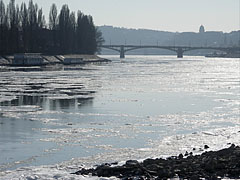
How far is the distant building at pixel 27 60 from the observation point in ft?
244

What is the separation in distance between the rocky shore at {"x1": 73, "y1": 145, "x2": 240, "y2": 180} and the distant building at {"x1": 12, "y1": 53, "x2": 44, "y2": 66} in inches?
2539

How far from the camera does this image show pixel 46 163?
12391 millimetres

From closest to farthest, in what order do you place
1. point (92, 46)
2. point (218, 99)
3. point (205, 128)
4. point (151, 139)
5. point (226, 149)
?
point (226, 149)
point (151, 139)
point (205, 128)
point (218, 99)
point (92, 46)

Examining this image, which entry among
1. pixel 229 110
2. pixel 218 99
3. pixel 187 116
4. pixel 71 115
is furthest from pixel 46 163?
pixel 218 99

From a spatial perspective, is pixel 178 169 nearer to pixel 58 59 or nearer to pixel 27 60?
pixel 27 60

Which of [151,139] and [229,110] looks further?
A: [229,110]

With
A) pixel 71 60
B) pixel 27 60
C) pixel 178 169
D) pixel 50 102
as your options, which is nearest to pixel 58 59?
pixel 71 60

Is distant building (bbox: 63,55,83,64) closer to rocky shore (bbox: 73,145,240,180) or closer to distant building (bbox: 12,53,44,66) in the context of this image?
distant building (bbox: 12,53,44,66)

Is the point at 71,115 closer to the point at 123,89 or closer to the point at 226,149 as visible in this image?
the point at 226,149

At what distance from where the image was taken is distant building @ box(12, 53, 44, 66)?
244 ft

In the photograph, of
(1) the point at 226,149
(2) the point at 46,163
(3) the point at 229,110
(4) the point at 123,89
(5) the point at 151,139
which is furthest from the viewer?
(4) the point at 123,89

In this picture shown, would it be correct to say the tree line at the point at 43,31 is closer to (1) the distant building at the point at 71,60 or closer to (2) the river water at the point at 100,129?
(1) the distant building at the point at 71,60

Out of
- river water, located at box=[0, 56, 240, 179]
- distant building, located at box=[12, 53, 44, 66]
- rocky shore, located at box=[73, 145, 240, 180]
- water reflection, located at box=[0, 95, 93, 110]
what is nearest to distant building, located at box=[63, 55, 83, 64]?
distant building, located at box=[12, 53, 44, 66]

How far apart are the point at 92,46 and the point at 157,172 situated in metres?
99.5
